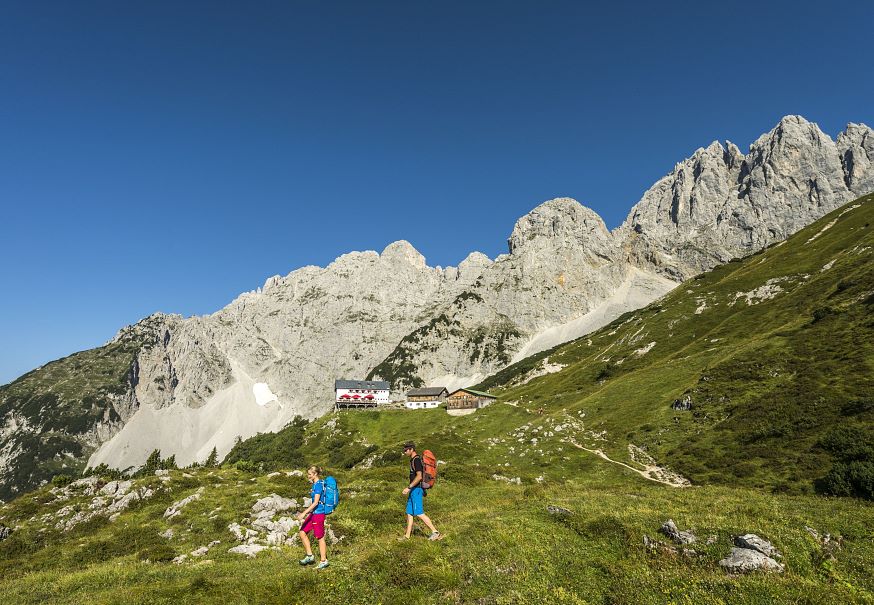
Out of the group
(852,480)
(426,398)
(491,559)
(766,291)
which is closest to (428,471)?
(491,559)

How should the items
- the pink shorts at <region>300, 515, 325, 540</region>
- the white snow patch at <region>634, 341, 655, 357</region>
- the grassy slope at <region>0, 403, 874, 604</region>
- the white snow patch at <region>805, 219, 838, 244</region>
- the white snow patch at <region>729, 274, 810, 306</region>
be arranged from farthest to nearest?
the white snow patch at <region>805, 219, 838, 244</region> → the white snow patch at <region>634, 341, 655, 357</region> → the white snow patch at <region>729, 274, 810, 306</region> → the pink shorts at <region>300, 515, 325, 540</region> → the grassy slope at <region>0, 403, 874, 604</region>

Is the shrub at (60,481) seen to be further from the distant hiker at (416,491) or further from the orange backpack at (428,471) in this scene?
the orange backpack at (428,471)

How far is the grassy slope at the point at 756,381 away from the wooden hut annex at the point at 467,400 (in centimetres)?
1741

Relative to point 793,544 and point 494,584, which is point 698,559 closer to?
point 793,544

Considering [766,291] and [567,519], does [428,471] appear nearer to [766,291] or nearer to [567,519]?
[567,519]

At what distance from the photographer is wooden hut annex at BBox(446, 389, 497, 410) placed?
13000 cm

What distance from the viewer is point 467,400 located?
131 metres

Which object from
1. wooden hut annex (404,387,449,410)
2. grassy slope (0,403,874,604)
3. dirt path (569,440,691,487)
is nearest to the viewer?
grassy slope (0,403,874,604)

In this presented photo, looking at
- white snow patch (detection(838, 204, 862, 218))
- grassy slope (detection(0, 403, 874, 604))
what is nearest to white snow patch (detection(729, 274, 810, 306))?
white snow patch (detection(838, 204, 862, 218))

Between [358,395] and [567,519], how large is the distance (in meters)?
169

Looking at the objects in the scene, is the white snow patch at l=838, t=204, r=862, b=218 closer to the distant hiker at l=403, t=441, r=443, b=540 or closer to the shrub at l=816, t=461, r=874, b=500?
the shrub at l=816, t=461, r=874, b=500

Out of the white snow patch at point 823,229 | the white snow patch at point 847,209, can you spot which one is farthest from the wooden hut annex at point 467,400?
the white snow patch at point 847,209

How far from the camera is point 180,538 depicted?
2756 cm

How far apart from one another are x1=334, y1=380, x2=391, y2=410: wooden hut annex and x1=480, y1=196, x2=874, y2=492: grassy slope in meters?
82.7
